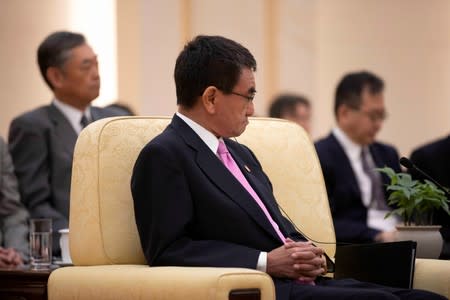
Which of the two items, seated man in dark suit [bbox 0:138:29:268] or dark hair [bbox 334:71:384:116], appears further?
dark hair [bbox 334:71:384:116]

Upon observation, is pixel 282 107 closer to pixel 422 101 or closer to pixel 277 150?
pixel 422 101

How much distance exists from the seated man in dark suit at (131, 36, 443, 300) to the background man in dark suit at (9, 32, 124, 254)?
153 centimetres

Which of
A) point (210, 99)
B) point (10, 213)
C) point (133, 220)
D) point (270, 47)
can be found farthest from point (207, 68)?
point (270, 47)

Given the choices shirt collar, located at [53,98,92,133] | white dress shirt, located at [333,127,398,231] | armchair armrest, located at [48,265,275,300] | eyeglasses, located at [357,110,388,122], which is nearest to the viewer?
armchair armrest, located at [48,265,275,300]

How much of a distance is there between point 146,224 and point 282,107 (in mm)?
4831

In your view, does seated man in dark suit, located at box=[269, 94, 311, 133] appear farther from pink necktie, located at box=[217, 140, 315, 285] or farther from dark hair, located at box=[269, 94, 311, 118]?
pink necktie, located at box=[217, 140, 315, 285]

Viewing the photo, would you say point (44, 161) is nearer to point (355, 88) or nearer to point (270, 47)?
point (355, 88)

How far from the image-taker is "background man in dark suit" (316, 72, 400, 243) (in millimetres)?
6760

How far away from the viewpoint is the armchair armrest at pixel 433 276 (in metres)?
4.25

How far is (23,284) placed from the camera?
14.4 ft

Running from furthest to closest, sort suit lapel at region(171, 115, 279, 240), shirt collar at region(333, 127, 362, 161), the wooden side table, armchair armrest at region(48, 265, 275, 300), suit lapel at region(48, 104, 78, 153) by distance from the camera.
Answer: shirt collar at region(333, 127, 362, 161) → suit lapel at region(48, 104, 78, 153) → the wooden side table → suit lapel at region(171, 115, 279, 240) → armchair armrest at region(48, 265, 275, 300)

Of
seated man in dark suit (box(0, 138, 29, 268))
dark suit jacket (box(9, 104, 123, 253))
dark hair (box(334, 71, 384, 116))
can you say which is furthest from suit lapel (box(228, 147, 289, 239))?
dark hair (box(334, 71, 384, 116))

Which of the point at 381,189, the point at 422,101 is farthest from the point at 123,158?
the point at 422,101

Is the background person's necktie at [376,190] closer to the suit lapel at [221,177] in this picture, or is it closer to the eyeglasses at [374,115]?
the eyeglasses at [374,115]
